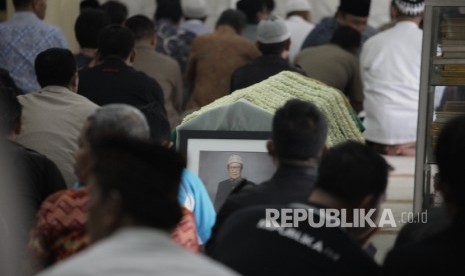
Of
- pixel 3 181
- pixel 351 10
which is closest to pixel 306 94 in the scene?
pixel 3 181

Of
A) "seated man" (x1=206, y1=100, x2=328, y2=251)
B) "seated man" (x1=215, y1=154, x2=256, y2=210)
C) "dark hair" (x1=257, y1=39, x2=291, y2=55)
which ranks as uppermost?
→ "seated man" (x1=206, y1=100, x2=328, y2=251)

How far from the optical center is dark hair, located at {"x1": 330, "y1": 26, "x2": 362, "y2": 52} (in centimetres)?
1154

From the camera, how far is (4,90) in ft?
21.1

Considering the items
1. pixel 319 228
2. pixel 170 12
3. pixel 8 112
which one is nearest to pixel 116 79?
pixel 8 112

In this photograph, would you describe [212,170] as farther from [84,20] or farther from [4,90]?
[84,20]

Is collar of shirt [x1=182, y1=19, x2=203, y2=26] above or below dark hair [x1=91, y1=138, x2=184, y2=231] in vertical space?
below

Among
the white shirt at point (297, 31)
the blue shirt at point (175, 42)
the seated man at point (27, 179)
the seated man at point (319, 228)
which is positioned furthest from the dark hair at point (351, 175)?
the white shirt at point (297, 31)

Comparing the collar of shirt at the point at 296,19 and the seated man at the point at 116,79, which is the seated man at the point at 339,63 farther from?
the seated man at the point at 116,79

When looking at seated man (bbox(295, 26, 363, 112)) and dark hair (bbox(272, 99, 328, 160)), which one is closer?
dark hair (bbox(272, 99, 328, 160))

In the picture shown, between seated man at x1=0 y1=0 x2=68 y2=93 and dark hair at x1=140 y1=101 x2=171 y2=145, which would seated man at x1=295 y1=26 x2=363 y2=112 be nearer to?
seated man at x1=0 y1=0 x2=68 y2=93

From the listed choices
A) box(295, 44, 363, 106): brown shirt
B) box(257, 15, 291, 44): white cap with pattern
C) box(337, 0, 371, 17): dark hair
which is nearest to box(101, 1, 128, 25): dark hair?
box(337, 0, 371, 17): dark hair

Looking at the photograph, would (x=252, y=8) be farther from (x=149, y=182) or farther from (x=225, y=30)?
(x=149, y=182)

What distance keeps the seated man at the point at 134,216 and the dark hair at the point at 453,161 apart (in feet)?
3.10

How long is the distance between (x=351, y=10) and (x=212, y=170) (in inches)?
266
